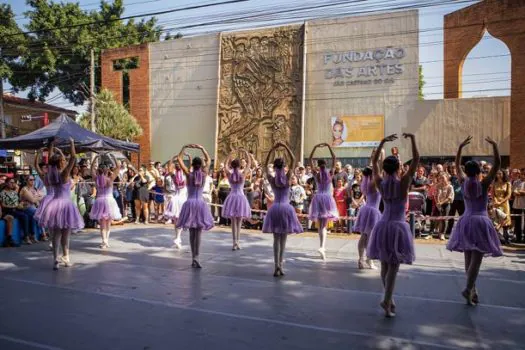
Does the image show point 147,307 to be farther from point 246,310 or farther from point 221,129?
point 221,129

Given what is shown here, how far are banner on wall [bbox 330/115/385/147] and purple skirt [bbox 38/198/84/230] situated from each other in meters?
18.9

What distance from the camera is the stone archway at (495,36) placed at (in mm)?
22906

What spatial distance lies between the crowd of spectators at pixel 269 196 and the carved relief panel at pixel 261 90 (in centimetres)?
904

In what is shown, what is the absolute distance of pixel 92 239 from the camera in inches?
540

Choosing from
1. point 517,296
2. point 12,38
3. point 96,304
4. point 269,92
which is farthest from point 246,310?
Answer: point 12,38

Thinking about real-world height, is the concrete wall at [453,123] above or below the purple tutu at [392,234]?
above

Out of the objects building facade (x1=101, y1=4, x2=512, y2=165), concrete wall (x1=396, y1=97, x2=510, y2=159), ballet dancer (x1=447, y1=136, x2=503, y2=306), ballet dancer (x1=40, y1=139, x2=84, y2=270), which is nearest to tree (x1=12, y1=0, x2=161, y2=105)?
building facade (x1=101, y1=4, x2=512, y2=165)

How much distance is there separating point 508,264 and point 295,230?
4.96m

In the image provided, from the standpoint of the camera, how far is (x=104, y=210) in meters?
12.1

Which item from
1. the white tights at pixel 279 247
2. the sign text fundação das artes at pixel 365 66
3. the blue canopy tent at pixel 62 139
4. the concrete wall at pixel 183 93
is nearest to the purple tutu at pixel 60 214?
the white tights at pixel 279 247

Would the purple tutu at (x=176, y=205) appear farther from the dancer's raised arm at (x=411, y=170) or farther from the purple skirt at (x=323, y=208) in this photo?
the dancer's raised arm at (x=411, y=170)

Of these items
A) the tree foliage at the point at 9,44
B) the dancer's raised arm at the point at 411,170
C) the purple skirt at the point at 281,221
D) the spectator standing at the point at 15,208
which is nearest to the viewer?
the dancer's raised arm at the point at 411,170

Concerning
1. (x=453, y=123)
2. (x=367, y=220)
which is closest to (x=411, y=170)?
(x=367, y=220)

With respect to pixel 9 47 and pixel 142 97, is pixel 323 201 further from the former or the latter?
pixel 9 47
